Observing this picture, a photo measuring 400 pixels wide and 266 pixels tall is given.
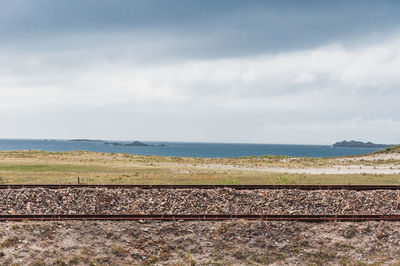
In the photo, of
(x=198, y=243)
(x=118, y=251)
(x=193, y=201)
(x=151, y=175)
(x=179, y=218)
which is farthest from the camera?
(x=151, y=175)

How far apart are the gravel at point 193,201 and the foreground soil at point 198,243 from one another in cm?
313

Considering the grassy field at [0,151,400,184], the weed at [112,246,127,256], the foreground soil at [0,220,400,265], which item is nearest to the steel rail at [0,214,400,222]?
the foreground soil at [0,220,400,265]

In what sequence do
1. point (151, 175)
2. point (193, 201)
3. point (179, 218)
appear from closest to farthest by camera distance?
point (179, 218)
point (193, 201)
point (151, 175)

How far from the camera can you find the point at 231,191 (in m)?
19.8

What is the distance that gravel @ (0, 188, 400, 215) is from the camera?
703 inches

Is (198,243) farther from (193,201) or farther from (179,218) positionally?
(193,201)

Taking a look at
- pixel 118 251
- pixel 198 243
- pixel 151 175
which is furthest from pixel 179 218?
pixel 151 175

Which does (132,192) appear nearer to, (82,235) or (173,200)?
(173,200)

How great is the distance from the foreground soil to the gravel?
3.13 metres

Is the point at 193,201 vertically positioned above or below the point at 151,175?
above

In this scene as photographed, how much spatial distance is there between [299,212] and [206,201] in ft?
14.2

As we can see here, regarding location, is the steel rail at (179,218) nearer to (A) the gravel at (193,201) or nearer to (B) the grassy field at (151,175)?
(A) the gravel at (193,201)

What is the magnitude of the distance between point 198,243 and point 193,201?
16.2 feet

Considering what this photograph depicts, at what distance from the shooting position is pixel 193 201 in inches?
730
